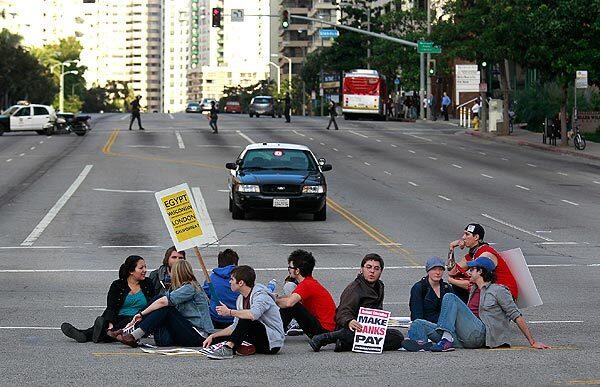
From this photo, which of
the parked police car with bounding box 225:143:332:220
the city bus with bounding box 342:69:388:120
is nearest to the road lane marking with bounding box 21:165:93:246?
the parked police car with bounding box 225:143:332:220

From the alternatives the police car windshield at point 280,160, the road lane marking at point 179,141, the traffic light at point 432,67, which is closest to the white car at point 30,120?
the road lane marking at point 179,141

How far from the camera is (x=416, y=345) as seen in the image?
1416 cm

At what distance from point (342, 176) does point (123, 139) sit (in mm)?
22099

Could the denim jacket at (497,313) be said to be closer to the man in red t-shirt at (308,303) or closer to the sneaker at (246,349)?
Result: the man in red t-shirt at (308,303)

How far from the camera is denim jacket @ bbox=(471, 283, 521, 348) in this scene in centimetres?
1424

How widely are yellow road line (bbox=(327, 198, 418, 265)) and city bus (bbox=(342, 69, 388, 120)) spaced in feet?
196

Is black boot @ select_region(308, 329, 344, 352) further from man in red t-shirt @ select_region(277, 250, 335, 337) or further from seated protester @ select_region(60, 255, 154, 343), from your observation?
seated protester @ select_region(60, 255, 154, 343)

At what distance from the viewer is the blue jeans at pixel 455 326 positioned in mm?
14220

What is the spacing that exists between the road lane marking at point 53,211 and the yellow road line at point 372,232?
7.20 m

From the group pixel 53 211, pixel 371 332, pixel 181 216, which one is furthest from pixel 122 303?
pixel 53 211

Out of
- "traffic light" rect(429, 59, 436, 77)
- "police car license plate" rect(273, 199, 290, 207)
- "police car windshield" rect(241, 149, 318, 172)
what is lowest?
"police car license plate" rect(273, 199, 290, 207)

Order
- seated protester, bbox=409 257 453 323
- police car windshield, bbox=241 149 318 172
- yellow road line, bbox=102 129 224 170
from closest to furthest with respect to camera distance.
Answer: seated protester, bbox=409 257 453 323 → police car windshield, bbox=241 149 318 172 → yellow road line, bbox=102 129 224 170

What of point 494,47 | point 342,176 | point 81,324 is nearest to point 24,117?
point 494,47

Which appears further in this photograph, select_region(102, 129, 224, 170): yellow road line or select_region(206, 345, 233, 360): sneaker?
select_region(102, 129, 224, 170): yellow road line
